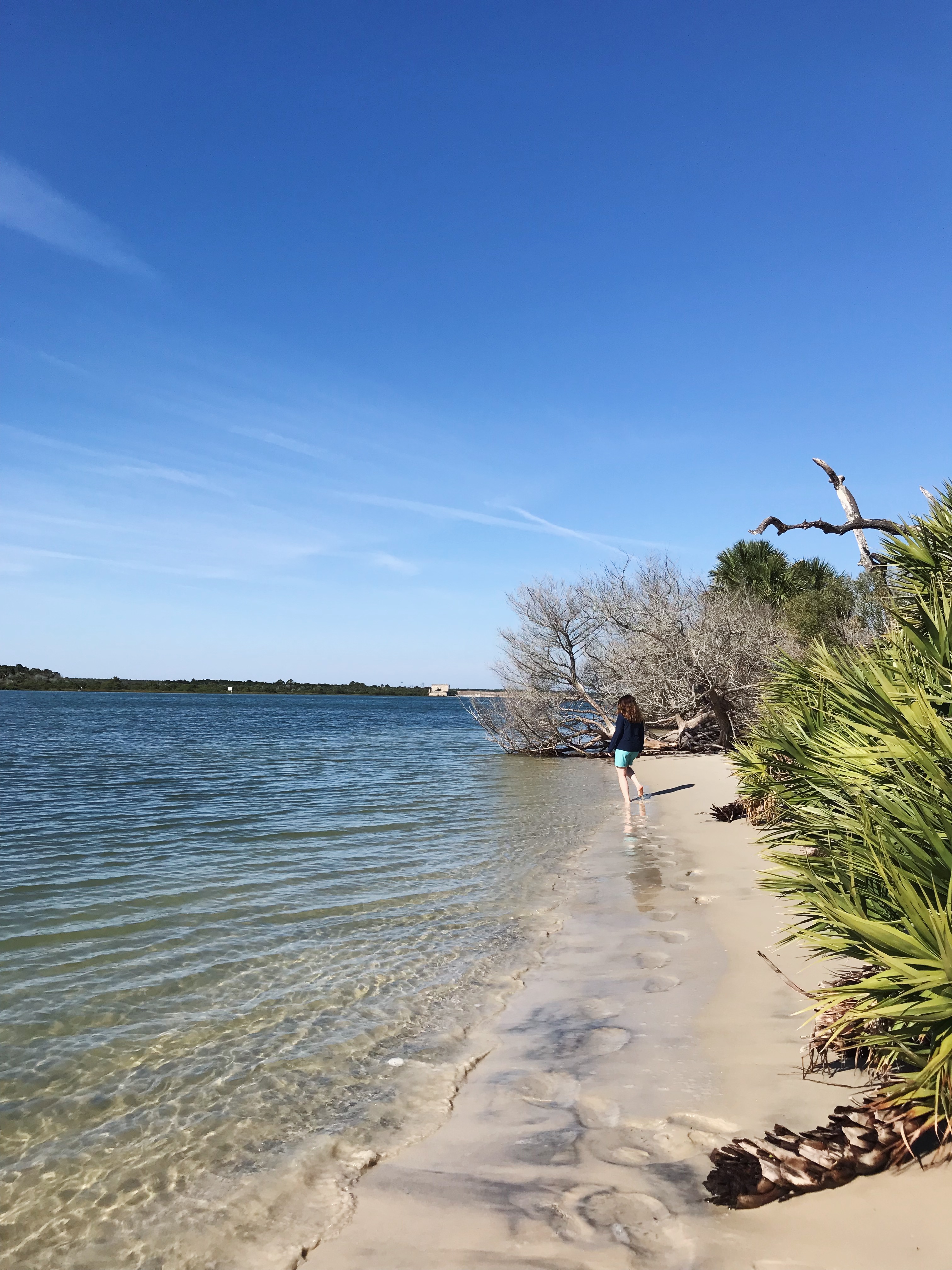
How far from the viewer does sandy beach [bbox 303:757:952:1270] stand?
247 cm

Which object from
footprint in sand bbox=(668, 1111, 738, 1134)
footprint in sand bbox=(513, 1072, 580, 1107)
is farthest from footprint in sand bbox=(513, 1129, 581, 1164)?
footprint in sand bbox=(668, 1111, 738, 1134)

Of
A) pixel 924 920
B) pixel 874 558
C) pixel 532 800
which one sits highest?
pixel 874 558

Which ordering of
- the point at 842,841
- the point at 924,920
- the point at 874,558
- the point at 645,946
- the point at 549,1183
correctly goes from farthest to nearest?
1. the point at 874,558
2. the point at 645,946
3. the point at 842,841
4. the point at 549,1183
5. the point at 924,920

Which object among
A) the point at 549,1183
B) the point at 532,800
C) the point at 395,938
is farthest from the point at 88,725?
the point at 549,1183

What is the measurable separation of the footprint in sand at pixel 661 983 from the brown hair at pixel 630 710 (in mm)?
7763

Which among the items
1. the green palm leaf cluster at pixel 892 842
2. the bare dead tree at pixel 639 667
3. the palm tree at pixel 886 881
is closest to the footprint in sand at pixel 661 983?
the green palm leaf cluster at pixel 892 842

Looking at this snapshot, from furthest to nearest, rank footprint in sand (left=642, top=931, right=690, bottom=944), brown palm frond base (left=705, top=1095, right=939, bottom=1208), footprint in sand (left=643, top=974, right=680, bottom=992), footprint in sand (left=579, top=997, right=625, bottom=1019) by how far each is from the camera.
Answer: footprint in sand (left=642, top=931, right=690, bottom=944) → footprint in sand (left=643, top=974, right=680, bottom=992) → footprint in sand (left=579, top=997, right=625, bottom=1019) → brown palm frond base (left=705, top=1095, right=939, bottom=1208)

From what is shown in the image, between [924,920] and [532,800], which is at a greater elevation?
[924,920]

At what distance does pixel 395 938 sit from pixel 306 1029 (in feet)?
6.16

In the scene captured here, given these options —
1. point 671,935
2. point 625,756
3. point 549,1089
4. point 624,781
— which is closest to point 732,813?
point 624,781

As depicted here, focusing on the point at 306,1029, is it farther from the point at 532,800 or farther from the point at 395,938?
the point at 532,800

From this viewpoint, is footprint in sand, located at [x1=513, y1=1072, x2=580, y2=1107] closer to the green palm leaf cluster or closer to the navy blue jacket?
the green palm leaf cluster

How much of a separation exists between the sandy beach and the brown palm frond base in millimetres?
45

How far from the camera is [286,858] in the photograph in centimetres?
1026
